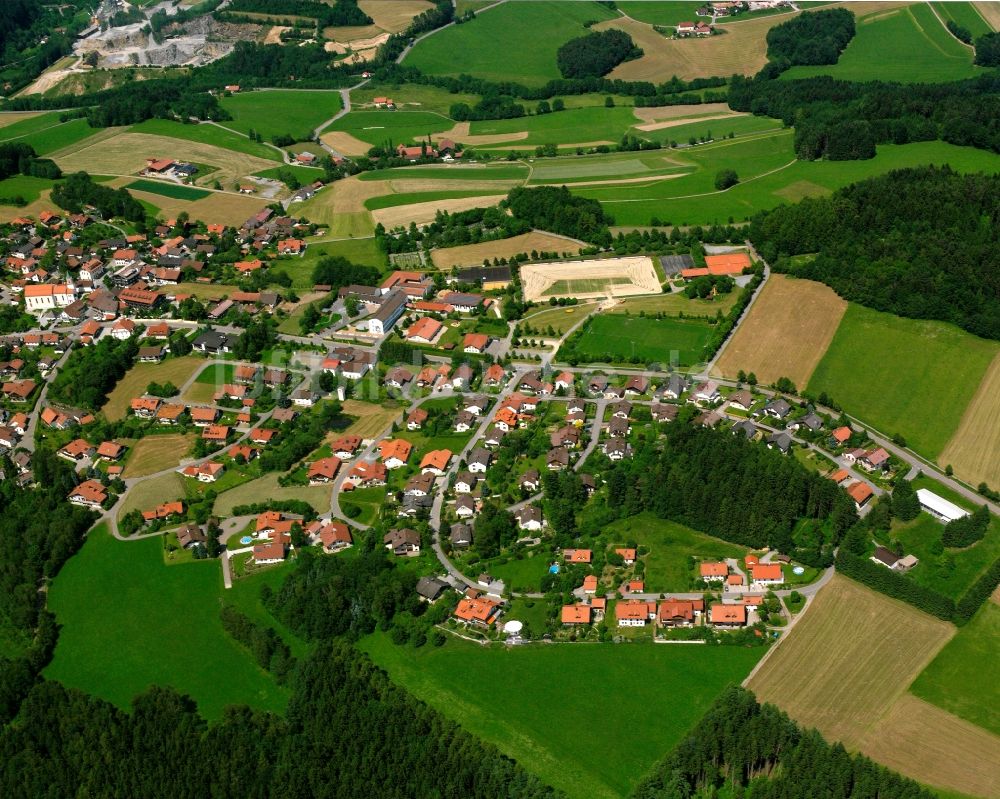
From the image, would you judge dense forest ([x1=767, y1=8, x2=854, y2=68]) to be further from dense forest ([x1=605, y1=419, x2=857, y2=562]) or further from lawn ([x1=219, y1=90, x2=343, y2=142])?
dense forest ([x1=605, y1=419, x2=857, y2=562])

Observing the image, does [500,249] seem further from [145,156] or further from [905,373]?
[145,156]

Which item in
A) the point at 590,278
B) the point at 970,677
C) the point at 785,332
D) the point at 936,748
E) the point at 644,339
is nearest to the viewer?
the point at 936,748

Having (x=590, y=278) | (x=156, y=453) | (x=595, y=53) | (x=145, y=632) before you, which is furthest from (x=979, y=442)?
(x=595, y=53)

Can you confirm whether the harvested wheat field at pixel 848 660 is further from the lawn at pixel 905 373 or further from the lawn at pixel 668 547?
the lawn at pixel 905 373

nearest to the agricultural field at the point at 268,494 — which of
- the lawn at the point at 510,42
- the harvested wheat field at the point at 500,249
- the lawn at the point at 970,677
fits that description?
the harvested wheat field at the point at 500,249

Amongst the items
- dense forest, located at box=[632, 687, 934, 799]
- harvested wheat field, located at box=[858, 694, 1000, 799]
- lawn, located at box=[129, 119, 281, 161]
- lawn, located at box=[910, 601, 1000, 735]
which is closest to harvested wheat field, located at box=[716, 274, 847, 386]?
lawn, located at box=[910, 601, 1000, 735]

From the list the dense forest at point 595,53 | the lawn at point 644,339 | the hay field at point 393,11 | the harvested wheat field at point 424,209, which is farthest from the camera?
the hay field at point 393,11
